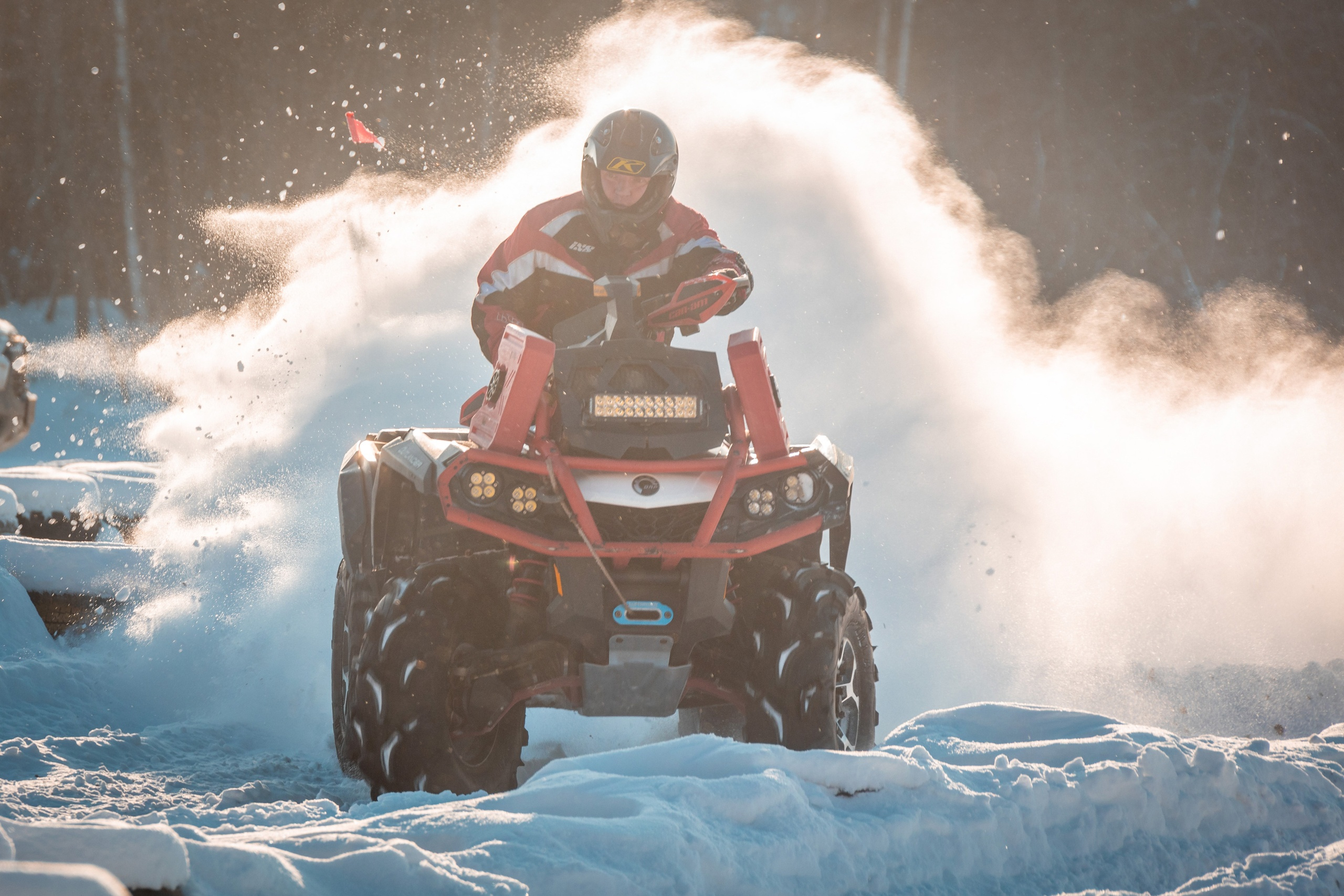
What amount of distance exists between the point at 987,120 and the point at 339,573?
24430 mm

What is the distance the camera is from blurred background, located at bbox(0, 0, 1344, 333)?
26.0 m

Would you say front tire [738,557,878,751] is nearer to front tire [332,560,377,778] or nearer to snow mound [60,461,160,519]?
front tire [332,560,377,778]

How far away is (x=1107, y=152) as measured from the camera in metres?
26.6

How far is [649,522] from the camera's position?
3.79m

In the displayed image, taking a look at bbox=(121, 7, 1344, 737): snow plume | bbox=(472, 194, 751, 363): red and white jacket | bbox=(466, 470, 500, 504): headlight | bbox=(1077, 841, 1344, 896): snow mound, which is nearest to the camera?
bbox=(1077, 841, 1344, 896): snow mound

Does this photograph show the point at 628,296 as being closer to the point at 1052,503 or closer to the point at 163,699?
the point at 163,699

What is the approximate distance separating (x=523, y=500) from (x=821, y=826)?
→ 1.52 metres

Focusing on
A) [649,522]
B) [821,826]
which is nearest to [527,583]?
[649,522]

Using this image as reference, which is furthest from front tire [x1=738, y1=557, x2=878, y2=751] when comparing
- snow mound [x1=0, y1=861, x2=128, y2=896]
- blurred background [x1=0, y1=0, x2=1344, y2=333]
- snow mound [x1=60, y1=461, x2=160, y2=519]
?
blurred background [x1=0, y1=0, x2=1344, y2=333]

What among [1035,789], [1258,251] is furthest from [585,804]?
[1258,251]

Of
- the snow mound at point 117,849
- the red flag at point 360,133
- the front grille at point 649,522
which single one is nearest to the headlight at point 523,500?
the front grille at point 649,522

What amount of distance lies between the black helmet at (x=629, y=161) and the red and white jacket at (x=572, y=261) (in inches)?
3.1

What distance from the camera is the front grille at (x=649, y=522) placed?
3.76 metres

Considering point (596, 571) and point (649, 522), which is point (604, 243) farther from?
point (596, 571)
